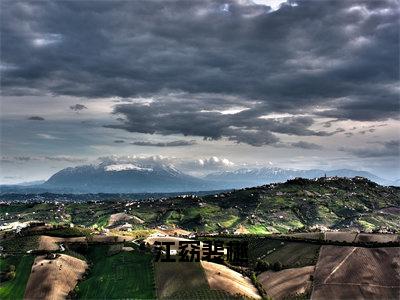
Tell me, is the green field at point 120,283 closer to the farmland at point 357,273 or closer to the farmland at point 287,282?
the farmland at point 287,282

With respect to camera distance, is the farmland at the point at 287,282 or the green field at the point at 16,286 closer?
the farmland at the point at 287,282

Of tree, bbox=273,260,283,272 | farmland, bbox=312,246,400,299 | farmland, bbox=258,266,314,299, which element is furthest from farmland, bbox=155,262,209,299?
farmland, bbox=312,246,400,299

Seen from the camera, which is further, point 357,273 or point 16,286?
point 16,286

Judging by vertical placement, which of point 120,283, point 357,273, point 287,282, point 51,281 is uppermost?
point 357,273

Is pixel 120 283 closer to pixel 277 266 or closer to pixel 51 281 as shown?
pixel 51 281

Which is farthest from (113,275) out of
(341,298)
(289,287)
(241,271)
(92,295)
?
(341,298)

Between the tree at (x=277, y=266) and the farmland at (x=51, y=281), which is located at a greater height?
the tree at (x=277, y=266)

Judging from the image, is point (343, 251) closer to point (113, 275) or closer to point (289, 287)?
point (289, 287)

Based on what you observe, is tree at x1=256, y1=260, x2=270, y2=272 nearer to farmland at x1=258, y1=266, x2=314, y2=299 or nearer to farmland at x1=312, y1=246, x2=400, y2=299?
farmland at x1=258, y1=266, x2=314, y2=299

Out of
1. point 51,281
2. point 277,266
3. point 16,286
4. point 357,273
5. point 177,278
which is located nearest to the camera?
point 357,273

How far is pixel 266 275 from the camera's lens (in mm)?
185875

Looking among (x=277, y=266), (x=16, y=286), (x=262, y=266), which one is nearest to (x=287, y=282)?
(x=277, y=266)

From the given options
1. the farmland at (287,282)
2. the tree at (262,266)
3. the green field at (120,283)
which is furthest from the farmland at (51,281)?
the farmland at (287,282)

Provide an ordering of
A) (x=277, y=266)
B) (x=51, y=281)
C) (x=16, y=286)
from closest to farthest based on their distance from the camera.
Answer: (x=51, y=281), (x=16, y=286), (x=277, y=266)
